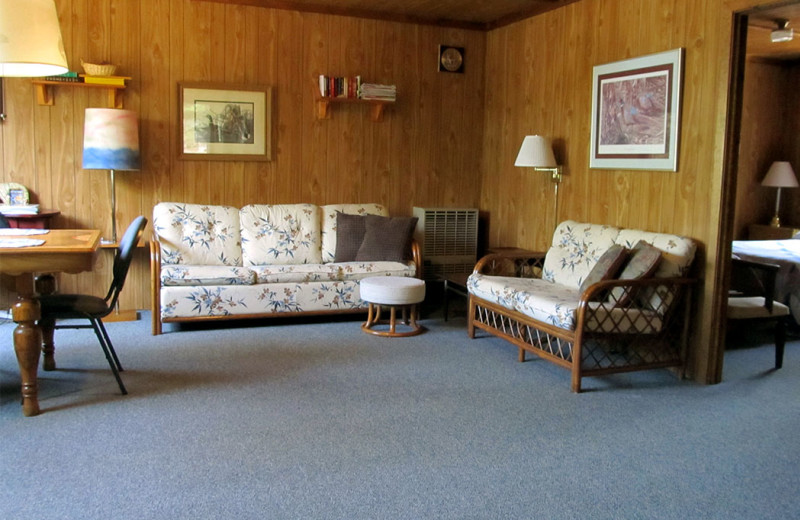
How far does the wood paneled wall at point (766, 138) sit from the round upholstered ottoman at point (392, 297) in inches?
152

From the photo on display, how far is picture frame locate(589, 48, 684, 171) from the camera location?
13.7 feet

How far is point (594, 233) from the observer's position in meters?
4.61

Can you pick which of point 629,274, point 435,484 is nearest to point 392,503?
point 435,484

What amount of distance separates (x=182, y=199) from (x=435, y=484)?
3.61m

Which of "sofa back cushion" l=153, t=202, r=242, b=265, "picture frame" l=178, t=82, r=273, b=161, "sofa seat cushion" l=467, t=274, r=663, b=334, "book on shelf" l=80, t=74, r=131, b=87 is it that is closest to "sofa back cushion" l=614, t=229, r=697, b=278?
"sofa seat cushion" l=467, t=274, r=663, b=334

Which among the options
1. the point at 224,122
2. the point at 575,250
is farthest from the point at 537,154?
the point at 224,122

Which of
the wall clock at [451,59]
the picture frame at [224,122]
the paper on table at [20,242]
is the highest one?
the wall clock at [451,59]

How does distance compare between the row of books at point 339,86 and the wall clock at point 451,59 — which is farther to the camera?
the wall clock at point 451,59

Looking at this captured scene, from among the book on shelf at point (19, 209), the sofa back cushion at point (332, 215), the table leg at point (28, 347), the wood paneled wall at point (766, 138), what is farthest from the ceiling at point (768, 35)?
the book on shelf at point (19, 209)

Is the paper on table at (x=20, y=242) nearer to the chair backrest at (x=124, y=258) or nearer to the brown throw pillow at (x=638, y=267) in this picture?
the chair backrest at (x=124, y=258)

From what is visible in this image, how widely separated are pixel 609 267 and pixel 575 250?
0.76 meters

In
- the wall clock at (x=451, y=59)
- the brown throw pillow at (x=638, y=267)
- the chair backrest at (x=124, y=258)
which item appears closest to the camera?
the chair backrest at (x=124, y=258)

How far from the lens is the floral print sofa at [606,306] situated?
149 inches

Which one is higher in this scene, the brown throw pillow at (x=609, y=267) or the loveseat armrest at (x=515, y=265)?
the brown throw pillow at (x=609, y=267)
